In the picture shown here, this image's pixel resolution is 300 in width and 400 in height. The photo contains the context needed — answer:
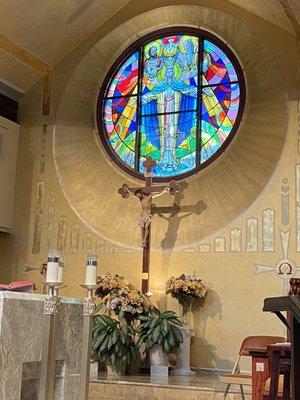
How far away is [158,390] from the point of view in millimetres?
5957

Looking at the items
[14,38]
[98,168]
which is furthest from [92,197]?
[14,38]

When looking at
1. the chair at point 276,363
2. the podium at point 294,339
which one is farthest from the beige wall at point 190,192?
the podium at point 294,339

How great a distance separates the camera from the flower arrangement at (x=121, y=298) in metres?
6.96

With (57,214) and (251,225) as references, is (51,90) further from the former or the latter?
(251,225)

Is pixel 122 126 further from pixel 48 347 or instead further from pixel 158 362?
pixel 48 347

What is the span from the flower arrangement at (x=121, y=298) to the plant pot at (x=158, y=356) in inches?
17.5

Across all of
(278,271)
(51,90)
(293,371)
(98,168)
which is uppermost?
(51,90)

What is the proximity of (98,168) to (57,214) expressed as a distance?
85cm

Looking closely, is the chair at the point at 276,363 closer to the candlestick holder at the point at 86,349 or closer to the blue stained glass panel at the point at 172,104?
the candlestick holder at the point at 86,349

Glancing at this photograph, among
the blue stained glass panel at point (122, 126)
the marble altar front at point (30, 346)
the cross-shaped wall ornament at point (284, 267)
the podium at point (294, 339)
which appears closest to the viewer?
the podium at point (294, 339)

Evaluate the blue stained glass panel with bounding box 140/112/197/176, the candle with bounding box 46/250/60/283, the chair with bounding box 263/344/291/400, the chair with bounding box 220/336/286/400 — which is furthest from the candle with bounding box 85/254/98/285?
the blue stained glass panel with bounding box 140/112/197/176

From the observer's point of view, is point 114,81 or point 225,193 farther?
point 114,81

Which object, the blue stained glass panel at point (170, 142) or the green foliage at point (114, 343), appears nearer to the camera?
the green foliage at point (114, 343)

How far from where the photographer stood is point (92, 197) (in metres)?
8.33
